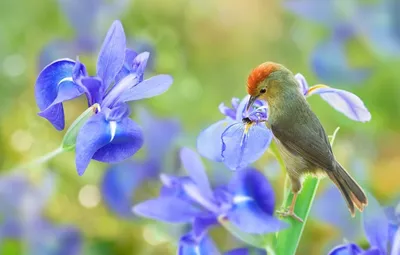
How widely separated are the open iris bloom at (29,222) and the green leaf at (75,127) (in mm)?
416

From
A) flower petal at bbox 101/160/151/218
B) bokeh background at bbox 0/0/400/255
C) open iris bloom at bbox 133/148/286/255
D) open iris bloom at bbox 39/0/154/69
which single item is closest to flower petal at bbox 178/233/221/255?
open iris bloom at bbox 133/148/286/255

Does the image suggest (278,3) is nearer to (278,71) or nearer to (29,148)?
(29,148)

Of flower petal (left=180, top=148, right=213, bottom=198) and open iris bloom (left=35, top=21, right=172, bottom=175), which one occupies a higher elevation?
flower petal (left=180, top=148, right=213, bottom=198)

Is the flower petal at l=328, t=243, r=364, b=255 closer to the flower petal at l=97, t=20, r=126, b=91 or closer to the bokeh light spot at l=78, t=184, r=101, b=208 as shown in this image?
the flower petal at l=97, t=20, r=126, b=91

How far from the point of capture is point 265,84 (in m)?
0.26

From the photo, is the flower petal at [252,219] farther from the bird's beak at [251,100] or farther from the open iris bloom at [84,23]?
Result: the open iris bloom at [84,23]

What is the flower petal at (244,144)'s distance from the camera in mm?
252

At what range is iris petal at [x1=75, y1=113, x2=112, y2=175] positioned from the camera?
0.26m

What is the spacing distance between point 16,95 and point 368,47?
0.38 m

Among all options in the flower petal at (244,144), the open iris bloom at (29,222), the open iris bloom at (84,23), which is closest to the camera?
the flower petal at (244,144)

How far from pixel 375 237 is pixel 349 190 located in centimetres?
4

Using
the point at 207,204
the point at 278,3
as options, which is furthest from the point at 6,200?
the point at 278,3

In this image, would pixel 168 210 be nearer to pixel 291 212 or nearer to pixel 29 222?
pixel 291 212

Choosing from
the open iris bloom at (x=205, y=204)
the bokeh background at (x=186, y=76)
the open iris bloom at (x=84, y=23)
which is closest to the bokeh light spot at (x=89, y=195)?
the bokeh background at (x=186, y=76)
